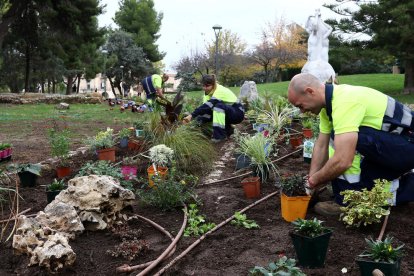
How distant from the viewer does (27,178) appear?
4793mm

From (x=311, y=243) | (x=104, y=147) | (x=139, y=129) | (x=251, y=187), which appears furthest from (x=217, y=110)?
(x=311, y=243)

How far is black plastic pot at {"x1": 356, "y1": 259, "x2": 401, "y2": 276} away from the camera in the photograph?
2324 mm

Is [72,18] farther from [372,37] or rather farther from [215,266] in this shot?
[215,266]

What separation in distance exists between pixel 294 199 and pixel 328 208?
36cm

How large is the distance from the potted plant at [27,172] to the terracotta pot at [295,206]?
8.75ft

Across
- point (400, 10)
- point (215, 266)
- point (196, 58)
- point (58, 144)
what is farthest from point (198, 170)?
point (196, 58)

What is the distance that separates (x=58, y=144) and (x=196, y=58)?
2915 centimetres

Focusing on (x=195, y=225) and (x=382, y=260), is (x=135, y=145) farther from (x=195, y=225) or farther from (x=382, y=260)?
(x=382, y=260)

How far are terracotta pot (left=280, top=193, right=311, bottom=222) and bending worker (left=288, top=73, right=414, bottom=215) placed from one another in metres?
0.13

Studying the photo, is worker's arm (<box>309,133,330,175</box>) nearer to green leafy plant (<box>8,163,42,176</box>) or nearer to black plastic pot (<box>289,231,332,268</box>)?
black plastic pot (<box>289,231,332,268</box>)

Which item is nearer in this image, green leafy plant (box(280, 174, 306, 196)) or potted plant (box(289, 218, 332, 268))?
potted plant (box(289, 218, 332, 268))

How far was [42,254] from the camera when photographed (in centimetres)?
273

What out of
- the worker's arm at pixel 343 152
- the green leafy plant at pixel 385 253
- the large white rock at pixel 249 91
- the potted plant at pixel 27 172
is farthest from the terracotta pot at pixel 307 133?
the large white rock at pixel 249 91

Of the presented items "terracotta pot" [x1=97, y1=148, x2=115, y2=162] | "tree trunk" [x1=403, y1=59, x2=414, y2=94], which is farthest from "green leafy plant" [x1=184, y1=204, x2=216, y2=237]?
"tree trunk" [x1=403, y1=59, x2=414, y2=94]
